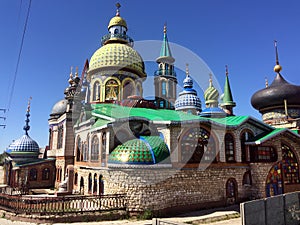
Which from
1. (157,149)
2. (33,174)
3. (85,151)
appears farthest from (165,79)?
(157,149)

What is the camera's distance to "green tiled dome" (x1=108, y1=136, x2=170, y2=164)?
432 inches

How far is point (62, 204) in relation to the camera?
10.3 m

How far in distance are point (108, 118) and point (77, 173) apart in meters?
6.01

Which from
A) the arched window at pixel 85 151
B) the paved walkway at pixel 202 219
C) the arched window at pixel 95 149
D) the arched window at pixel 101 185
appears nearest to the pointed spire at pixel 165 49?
the arched window at pixel 85 151

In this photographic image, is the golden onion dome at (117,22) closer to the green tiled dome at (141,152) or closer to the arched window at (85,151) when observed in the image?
the arched window at (85,151)

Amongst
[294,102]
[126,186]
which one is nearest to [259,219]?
[126,186]

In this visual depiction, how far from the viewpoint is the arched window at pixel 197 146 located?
12359 mm

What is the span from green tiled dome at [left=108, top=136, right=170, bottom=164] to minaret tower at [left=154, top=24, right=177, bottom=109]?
1429 centimetres

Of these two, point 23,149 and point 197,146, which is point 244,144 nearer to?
point 197,146

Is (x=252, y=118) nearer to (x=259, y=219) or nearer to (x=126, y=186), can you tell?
(x=259, y=219)

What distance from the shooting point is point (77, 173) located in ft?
54.0

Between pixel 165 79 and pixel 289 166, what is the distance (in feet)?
52.2

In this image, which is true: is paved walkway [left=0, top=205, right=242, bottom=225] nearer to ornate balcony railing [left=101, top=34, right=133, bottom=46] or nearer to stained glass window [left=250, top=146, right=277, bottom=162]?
stained glass window [left=250, top=146, right=277, bottom=162]

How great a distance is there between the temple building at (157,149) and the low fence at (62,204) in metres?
0.64
